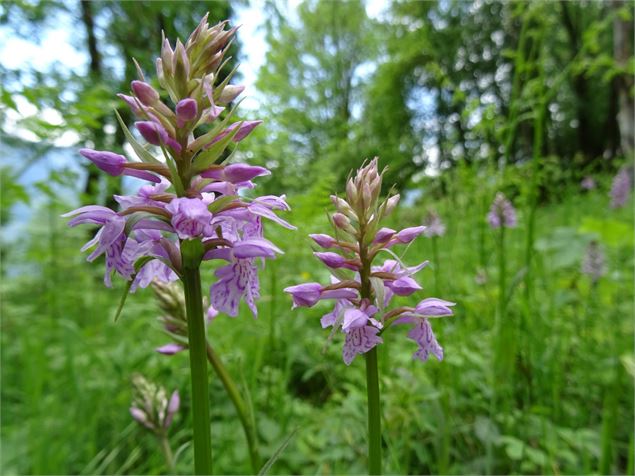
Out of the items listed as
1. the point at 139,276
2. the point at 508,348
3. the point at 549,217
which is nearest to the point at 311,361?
the point at 508,348

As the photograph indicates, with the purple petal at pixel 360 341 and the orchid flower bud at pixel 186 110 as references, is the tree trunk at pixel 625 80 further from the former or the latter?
the orchid flower bud at pixel 186 110

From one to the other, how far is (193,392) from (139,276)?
253 millimetres

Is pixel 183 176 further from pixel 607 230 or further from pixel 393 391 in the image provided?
pixel 607 230

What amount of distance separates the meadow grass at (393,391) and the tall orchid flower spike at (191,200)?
2.31 feet

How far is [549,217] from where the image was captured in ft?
27.2

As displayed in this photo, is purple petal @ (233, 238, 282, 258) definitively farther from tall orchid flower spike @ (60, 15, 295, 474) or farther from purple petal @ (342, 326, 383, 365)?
purple petal @ (342, 326, 383, 365)

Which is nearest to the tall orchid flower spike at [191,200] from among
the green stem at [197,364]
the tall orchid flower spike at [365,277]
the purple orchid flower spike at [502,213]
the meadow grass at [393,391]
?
the green stem at [197,364]

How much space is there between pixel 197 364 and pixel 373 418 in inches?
11.0

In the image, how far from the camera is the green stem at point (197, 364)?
639mm

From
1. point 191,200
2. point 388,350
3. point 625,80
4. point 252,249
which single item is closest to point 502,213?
point 388,350

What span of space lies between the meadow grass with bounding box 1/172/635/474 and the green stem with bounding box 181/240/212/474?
671 mm

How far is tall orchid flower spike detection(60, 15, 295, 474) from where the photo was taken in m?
0.65

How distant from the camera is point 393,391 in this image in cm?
174

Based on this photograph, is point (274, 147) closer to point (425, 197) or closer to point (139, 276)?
point (425, 197)
